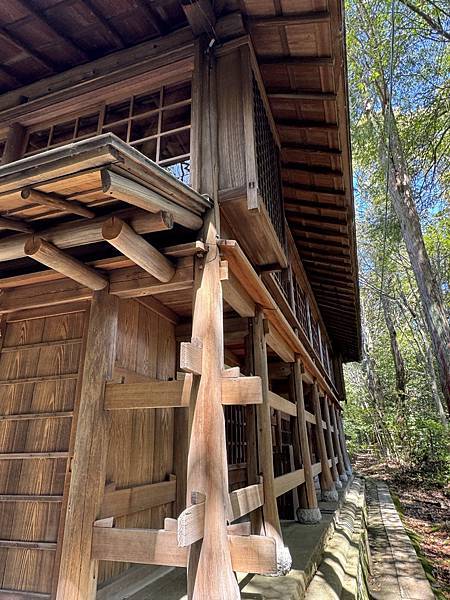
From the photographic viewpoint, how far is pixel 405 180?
7.91 m

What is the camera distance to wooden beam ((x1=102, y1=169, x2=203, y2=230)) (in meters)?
1.96

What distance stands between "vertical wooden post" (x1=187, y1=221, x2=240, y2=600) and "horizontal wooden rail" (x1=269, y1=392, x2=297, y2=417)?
1418 millimetres

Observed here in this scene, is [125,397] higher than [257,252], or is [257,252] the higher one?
[257,252]

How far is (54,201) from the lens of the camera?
7.29 ft

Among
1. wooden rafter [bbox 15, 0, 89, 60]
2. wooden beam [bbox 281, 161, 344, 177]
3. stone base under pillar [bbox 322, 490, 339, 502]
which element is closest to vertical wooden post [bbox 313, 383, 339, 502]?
stone base under pillar [bbox 322, 490, 339, 502]

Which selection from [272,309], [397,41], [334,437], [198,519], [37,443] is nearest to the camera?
[198,519]

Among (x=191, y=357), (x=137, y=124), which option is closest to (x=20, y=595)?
(x=191, y=357)

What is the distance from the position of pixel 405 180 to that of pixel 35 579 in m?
8.74

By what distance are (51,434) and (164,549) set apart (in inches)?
60.4

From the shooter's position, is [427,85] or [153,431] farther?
[427,85]

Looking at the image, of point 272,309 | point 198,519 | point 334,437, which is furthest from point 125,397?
point 334,437

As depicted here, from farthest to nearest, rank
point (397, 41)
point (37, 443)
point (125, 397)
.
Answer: point (397, 41), point (37, 443), point (125, 397)

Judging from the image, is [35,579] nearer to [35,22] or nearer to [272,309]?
[272,309]

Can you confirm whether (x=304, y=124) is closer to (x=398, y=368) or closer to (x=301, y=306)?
(x=301, y=306)
